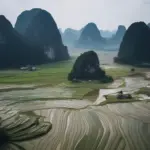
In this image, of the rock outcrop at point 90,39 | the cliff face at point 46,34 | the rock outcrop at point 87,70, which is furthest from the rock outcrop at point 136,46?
the rock outcrop at point 90,39

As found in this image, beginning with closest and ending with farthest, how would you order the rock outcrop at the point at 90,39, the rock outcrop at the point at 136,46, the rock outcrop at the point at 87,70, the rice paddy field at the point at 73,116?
the rice paddy field at the point at 73,116, the rock outcrop at the point at 87,70, the rock outcrop at the point at 136,46, the rock outcrop at the point at 90,39

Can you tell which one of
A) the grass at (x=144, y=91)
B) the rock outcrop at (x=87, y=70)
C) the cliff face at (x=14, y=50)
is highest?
the cliff face at (x=14, y=50)

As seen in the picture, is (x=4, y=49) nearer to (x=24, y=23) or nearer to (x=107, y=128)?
(x=24, y=23)

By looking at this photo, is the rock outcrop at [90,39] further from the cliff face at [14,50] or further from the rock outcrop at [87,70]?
the rock outcrop at [87,70]

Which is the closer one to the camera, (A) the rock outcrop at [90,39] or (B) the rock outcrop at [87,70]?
(B) the rock outcrop at [87,70]

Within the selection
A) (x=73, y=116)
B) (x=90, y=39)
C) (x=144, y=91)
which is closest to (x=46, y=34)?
(x=144, y=91)

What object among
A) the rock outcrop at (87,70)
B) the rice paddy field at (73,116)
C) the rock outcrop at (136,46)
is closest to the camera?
the rice paddy field at (73,116)

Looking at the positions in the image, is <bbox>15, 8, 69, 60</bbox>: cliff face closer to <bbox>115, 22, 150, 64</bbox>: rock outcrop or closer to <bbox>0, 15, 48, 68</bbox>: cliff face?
<bbox>0, 15, 48, 68</bbox>: cliff face
